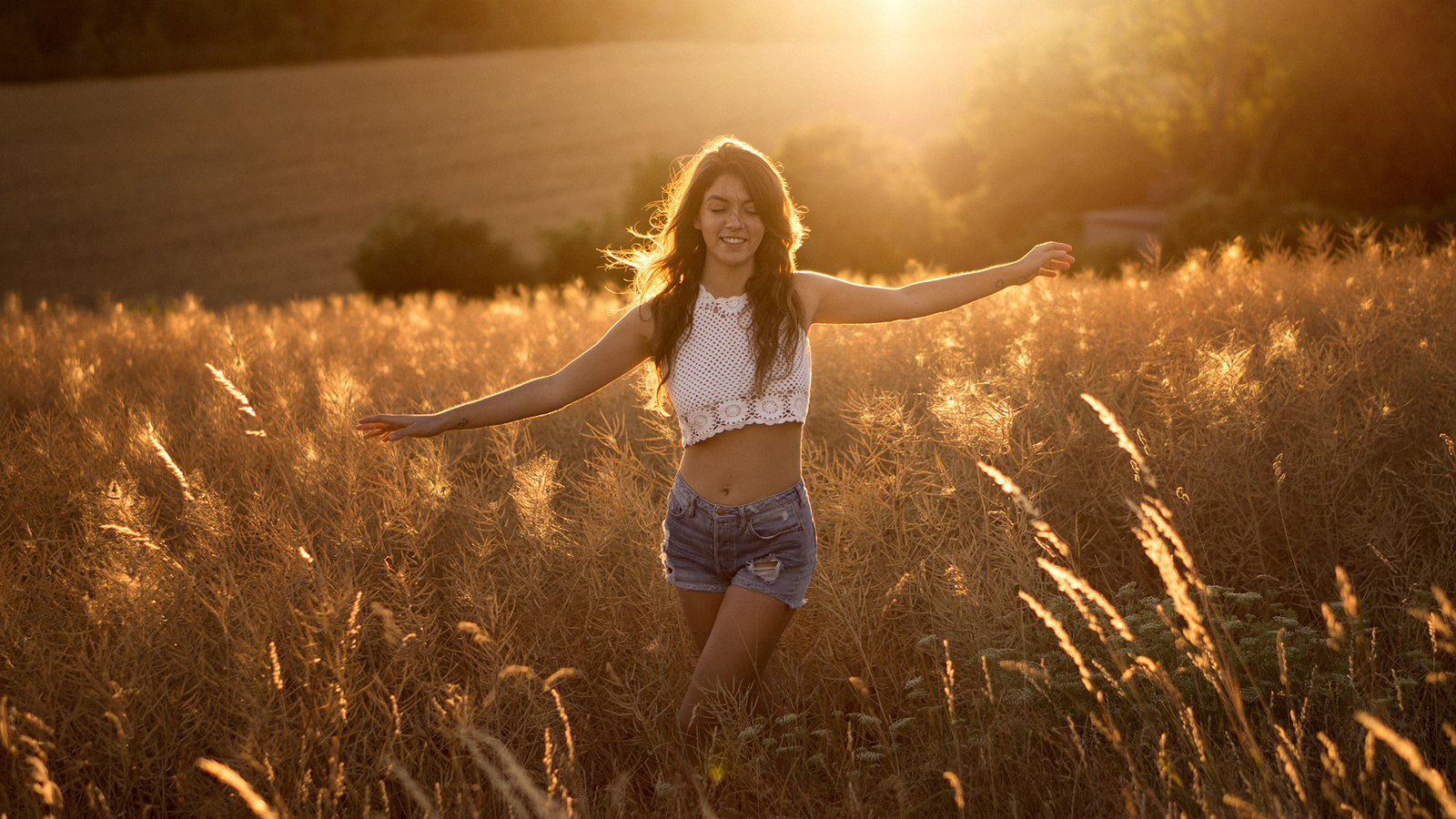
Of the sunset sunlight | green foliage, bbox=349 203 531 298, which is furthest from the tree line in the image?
the sunset sunlight

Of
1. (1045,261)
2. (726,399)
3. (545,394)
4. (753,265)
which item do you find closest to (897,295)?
(753,265)

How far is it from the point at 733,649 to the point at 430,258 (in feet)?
90.5

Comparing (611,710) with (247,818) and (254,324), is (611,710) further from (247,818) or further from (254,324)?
(254,324)

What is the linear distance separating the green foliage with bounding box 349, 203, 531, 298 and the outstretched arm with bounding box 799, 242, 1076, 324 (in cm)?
2591

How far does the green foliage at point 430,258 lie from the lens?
27.7 meters

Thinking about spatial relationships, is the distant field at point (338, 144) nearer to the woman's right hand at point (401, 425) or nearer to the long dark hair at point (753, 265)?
the woman's right hand at point (401, 425)

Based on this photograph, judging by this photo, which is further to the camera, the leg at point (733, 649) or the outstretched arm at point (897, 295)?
the outstretched arm at point (897, 295)

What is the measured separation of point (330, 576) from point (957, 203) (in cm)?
3592

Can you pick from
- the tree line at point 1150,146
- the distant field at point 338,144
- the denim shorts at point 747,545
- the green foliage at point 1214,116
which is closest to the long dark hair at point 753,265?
the denim shorts at point 747,545

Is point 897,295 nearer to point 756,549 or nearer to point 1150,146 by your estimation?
point 756,549

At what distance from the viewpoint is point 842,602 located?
3.00 metres

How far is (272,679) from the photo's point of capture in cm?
238

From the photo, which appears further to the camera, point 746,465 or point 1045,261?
point 1045,261

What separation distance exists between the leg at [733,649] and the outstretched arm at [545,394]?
80cm
